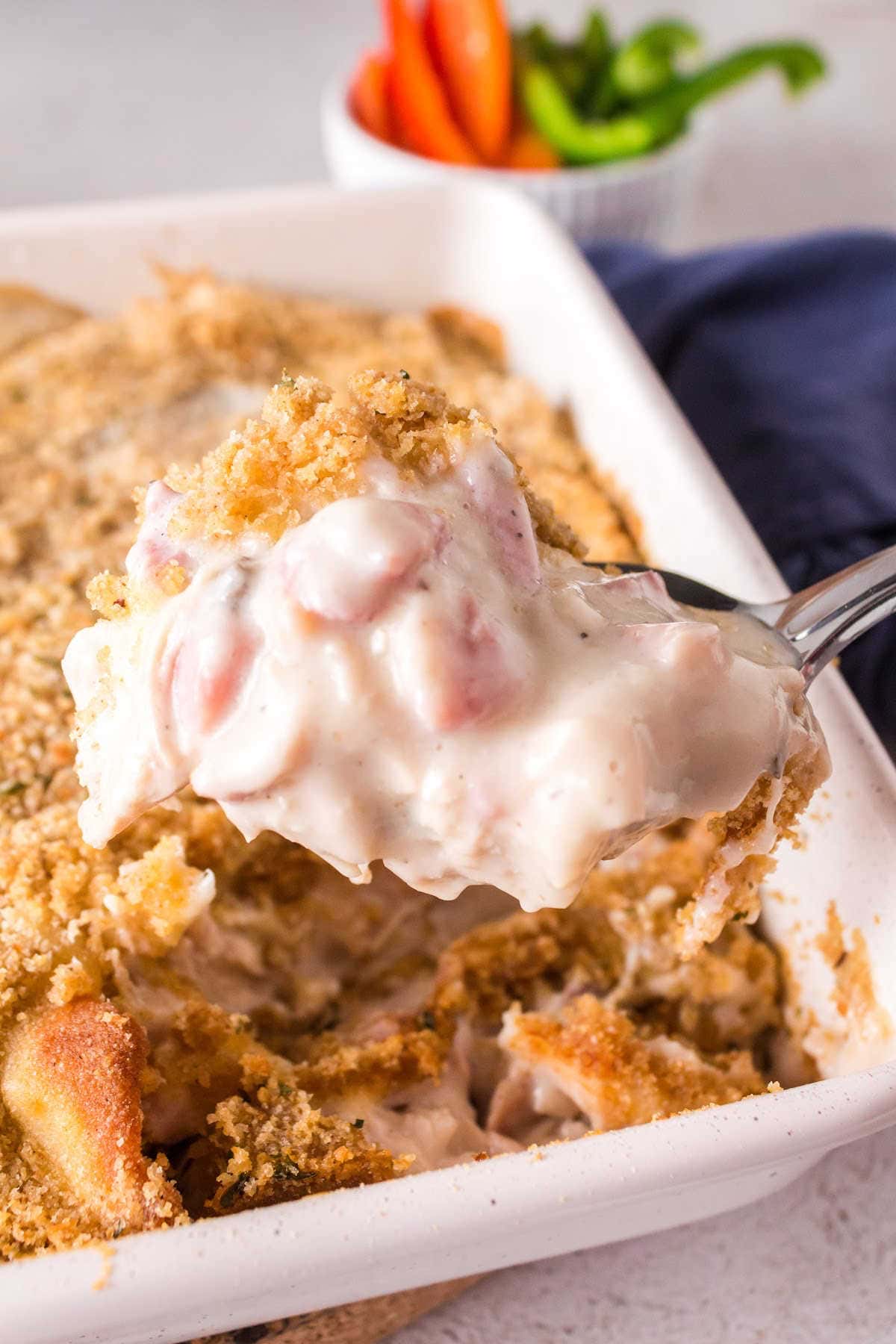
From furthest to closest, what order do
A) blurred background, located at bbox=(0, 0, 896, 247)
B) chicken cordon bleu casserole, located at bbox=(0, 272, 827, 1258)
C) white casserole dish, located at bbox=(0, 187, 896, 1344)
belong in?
blurred background, located at bbox=(0, 0, 896, 247) → chicken cordon bleu casserole, located at bbox=(0, 272, 827, 1258) → white casserole dish, located at bbox=(0, 187, 896, 1344)

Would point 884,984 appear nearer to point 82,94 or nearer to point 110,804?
point 110,804

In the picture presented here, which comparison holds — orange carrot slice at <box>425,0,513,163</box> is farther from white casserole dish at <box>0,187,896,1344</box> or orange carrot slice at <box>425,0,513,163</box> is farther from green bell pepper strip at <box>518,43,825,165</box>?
white casserole dish at <box>0,187,896,1344</box>

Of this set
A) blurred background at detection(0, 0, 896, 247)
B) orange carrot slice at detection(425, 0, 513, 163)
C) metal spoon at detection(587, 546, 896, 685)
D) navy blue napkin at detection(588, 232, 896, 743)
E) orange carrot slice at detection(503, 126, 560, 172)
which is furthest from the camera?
blurred background at detection(0, 0, 896, 247)

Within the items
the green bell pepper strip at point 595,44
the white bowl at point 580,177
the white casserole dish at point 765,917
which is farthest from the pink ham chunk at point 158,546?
the green bell pepper strip at point 595,44

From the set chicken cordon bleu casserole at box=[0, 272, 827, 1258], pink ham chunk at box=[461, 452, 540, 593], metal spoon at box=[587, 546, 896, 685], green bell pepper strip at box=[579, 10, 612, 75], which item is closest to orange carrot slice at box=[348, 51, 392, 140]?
green bell pepper strip at box=[579, 10, 612, 75]

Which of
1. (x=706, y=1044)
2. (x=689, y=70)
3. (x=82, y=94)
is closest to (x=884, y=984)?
(x=706, y=1044)

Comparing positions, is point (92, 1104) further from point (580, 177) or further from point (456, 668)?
point (580, 177)
